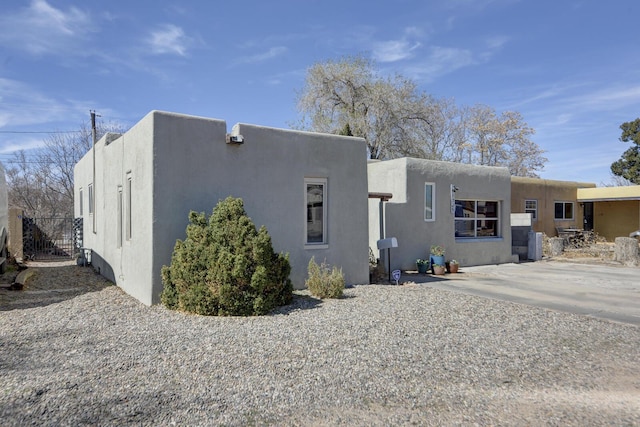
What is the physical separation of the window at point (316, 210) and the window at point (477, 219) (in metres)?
6.66

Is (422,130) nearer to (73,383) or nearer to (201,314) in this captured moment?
(201,314)

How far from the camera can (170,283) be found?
287 inches

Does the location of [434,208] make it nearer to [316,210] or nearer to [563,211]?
[316,210]

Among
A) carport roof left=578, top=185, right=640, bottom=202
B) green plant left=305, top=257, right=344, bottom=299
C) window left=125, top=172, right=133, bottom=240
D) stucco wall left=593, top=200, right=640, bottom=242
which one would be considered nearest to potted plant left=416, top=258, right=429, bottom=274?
green plant left=305, top=257, right=344, bottom=299

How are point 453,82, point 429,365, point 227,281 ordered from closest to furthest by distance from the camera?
point 429,365
point 227,281
point 453,82

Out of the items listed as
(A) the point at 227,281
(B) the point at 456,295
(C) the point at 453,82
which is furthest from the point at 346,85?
(A) the point at 227,281

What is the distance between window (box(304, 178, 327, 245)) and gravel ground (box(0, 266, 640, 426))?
223cm

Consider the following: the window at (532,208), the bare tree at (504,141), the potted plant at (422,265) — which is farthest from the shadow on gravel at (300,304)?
the bare tree at (504,141)

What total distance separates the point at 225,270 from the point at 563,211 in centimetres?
2160

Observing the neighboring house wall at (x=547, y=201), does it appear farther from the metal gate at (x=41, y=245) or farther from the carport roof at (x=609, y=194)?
the metal gate at (x=41, y=245)

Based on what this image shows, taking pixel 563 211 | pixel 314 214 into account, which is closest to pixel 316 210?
pixel 314 214

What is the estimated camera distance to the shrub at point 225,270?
678 centimetres

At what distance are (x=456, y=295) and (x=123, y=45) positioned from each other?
1401cm

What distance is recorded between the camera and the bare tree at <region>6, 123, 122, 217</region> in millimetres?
26031
